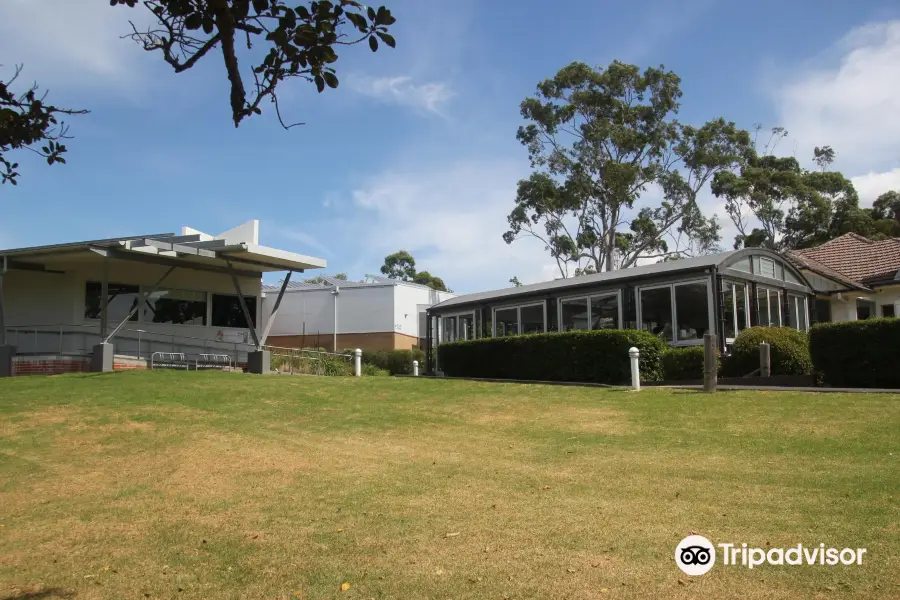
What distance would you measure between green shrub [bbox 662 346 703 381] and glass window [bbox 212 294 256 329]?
14.7m

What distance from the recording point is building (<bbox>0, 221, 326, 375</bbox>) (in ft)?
64.3

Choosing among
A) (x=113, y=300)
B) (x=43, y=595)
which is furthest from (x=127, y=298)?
(x=43, y=595)

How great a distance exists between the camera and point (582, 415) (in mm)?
11742

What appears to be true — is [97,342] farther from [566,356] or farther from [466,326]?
[566,356]

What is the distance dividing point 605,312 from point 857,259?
41.7 ft

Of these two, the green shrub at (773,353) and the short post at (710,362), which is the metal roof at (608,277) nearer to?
the green shrub at (773,353)

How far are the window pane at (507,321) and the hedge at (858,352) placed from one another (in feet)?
38.6

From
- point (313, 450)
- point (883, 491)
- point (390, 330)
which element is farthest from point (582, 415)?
point (390, 330)

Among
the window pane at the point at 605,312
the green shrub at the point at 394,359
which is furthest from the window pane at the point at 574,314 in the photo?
the green shrub at the point at 394,359

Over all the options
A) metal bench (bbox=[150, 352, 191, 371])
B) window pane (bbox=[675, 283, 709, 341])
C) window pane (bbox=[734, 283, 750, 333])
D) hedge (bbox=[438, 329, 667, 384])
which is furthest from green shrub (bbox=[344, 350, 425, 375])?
window pane (bbox=[734, 283, 750, 333])

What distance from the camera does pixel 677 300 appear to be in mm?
19422

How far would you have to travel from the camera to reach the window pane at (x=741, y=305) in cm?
1955

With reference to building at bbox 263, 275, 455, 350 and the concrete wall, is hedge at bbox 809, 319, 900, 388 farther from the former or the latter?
building at bbox 263, 275, 455, 350

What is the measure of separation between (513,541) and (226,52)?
13.2 feet
